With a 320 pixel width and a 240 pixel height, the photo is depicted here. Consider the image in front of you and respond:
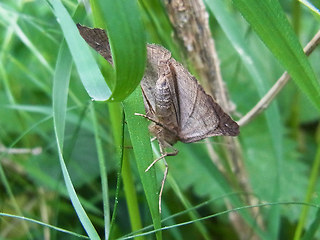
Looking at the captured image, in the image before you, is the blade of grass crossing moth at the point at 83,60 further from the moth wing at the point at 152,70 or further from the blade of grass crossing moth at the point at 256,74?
the blade of grass crossing moth at the point at 256,74

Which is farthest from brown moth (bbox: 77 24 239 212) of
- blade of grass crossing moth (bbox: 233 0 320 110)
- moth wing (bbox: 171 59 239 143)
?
blade of grass crossing moth (bbox: 233 0 320 110)

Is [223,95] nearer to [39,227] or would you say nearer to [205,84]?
[205,84]

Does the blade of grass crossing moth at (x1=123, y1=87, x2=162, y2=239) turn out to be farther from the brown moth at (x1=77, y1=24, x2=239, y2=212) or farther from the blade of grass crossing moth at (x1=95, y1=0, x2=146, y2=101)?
the blade of grass crossing moth at (x1=95, y1=0, x2=146, y2=101)

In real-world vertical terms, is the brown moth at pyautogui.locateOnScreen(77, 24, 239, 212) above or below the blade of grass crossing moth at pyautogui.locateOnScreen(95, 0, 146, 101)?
below

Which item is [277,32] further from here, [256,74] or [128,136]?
[128,136]

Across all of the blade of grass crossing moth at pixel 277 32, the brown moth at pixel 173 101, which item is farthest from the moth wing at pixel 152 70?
the blade of grass crossing moth at pixel 277 32

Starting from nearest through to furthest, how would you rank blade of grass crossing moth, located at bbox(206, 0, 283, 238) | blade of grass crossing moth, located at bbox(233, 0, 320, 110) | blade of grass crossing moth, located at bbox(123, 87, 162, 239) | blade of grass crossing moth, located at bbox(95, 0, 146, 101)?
blade of grass crossing moth, located at bbox(95, 0, 146, 101) < blade of grass crossing moth, located at bbox(233, 0, 320, 110) < blade of grass crossing moth, located at bbox(123, 87, 162, 239) < blade of grass crossing moth, located at bbox(206, 0, 283, 238)
